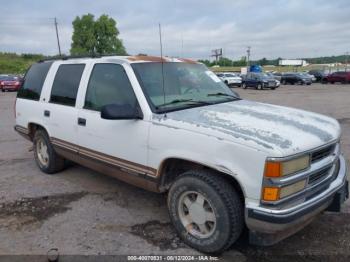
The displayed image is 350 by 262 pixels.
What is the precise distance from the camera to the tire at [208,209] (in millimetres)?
3039

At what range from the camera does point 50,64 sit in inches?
213

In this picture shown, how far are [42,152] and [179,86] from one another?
2.88 m

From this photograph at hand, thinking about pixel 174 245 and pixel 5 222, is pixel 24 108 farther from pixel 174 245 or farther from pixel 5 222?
pixel 174 245

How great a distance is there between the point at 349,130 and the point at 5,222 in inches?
333

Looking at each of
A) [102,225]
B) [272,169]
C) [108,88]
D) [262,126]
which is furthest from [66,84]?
[272,169]

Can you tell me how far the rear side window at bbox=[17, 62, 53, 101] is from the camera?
17.9ft

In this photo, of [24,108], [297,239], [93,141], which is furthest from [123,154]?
[24,108]

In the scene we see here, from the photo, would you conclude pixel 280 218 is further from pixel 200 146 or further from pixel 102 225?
pixel 102 225

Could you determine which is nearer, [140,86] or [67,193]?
[140,86]

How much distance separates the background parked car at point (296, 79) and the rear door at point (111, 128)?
39.2 meters

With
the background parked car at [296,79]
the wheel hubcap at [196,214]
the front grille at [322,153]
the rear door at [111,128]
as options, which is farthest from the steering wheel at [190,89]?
the background parked car at [296,79]

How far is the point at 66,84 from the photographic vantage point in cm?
487

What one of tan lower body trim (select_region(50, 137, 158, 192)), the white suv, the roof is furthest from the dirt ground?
the roof

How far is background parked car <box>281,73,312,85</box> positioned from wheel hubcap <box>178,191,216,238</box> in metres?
39.8
